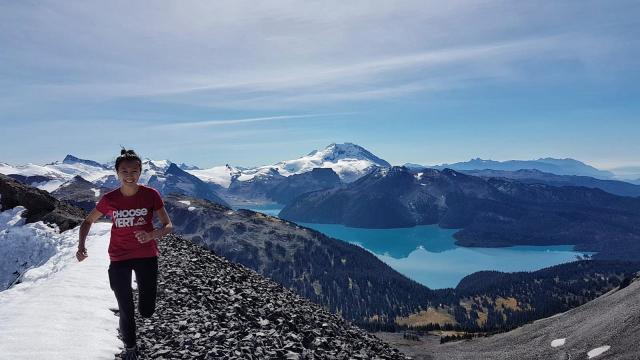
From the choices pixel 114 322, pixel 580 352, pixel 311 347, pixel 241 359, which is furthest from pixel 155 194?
pixel 580 352

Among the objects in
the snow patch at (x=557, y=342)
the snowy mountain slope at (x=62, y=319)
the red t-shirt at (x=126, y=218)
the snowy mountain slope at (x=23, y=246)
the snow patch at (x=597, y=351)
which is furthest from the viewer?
the snow patch at (x=557, y=342)

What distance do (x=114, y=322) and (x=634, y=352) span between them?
48.3 meters

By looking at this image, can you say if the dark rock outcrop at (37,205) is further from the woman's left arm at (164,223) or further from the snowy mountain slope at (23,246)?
the woman's left arm at (164,223)

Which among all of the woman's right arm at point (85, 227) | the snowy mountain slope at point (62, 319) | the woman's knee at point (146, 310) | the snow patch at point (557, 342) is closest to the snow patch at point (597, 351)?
the snow patch at point (557, 342)

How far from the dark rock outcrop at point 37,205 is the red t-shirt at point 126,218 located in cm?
4078

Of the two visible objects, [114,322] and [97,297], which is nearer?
[114,322]

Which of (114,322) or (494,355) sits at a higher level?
(114,322)

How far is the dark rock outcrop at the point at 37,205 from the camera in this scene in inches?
1909

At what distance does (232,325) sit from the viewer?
17469 mm

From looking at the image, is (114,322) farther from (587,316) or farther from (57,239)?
(587,316)

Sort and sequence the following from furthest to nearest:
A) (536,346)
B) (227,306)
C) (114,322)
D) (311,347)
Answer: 1. (536,346)
2. (227,306)
3. (311,347)
4. (114,322)

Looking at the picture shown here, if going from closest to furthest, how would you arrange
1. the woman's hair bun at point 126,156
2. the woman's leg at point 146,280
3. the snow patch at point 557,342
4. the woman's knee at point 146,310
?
the woman's hair bun at point 126,156
the woman's leg at point 146,280
the woman's knee at point 146,310
the snow patch at point 557,342

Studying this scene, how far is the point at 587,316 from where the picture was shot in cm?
7044

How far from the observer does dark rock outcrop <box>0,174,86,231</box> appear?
159 ft
